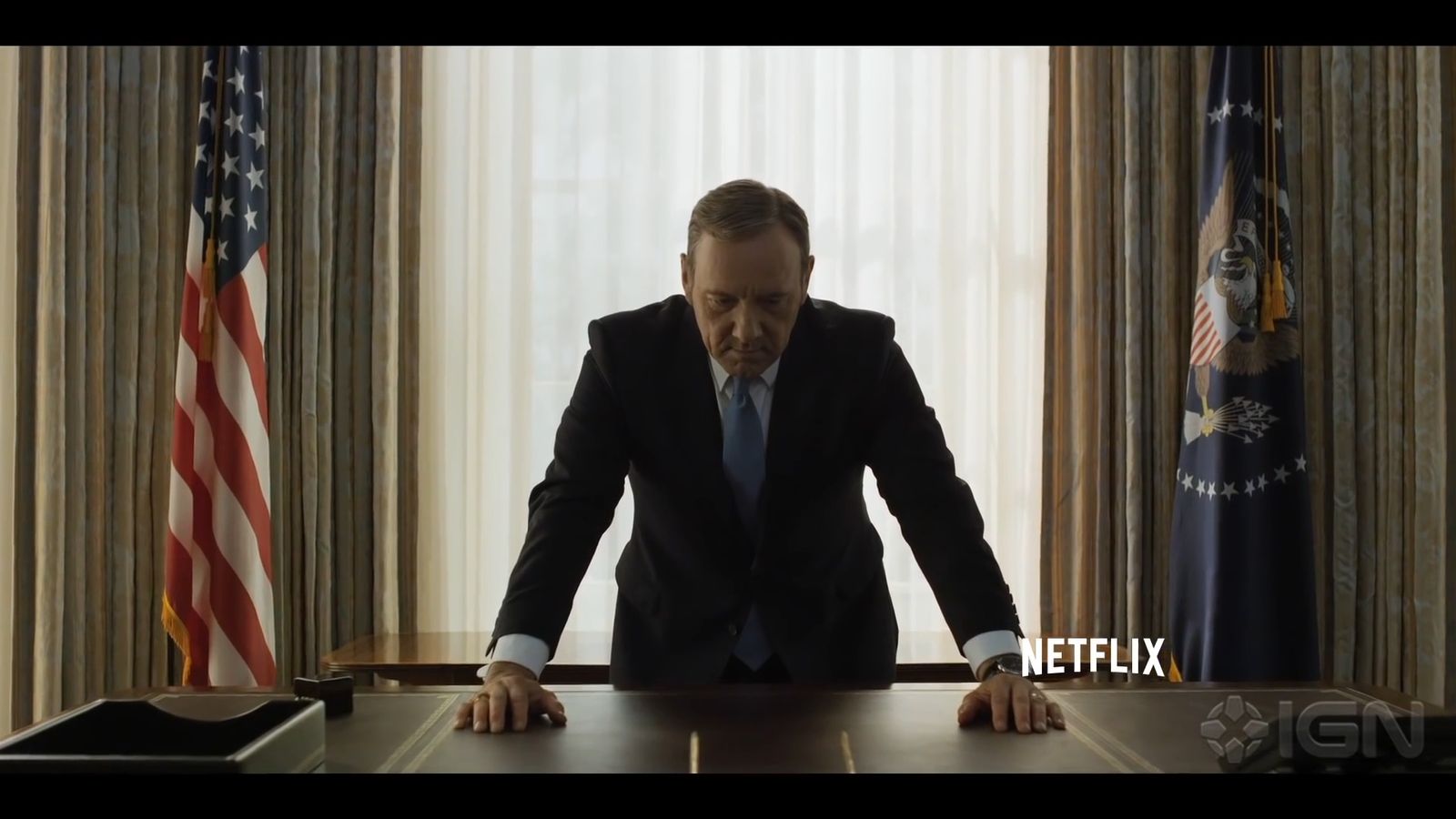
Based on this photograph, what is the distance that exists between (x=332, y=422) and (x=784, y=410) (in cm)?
235

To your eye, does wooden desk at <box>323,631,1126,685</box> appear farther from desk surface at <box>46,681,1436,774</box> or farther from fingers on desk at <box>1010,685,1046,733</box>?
fingers on desk at <box>1010,685,1046,733</box>

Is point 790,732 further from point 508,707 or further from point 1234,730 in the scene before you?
point 1234,730

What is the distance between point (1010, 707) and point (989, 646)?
1.10ft

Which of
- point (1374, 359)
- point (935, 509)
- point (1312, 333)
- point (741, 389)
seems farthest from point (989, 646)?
point (1374, 359)

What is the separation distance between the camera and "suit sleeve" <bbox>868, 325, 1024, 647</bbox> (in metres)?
2.08

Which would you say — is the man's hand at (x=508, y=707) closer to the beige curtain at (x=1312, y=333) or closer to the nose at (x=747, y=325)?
the nose at (x=747, y=325)

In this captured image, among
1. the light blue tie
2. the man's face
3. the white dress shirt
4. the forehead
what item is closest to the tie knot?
the light blue tie

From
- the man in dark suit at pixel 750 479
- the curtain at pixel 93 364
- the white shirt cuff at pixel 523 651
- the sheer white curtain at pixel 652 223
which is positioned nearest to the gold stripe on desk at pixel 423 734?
the white shirt cuff at pixel 523 651

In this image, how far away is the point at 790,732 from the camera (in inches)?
61.2

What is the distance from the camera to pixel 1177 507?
3.94m

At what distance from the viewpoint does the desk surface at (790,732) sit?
1.42 metres

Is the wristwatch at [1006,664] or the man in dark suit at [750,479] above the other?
the man in dark suit at [750,479]

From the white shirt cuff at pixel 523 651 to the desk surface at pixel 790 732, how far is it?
7 cm

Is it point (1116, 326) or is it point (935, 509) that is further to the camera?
point (1116, 326)
